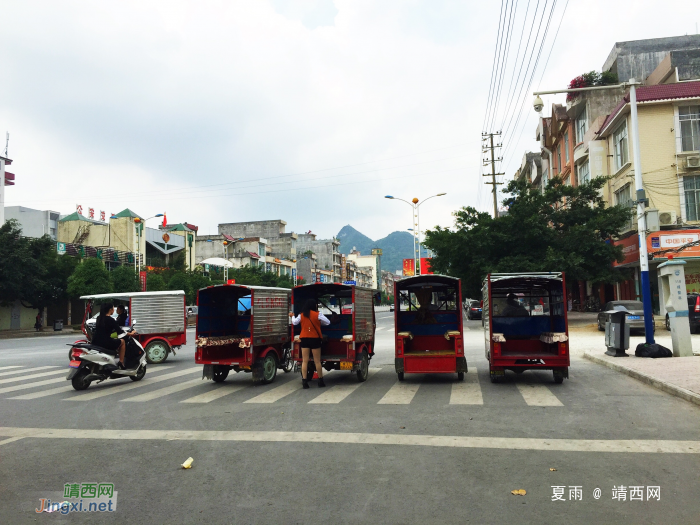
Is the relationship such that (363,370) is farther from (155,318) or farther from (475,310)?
(475,310)

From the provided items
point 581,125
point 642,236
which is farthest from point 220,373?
point 581,125

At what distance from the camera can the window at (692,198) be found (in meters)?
28.2

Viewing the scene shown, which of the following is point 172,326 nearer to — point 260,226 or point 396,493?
point 396,493

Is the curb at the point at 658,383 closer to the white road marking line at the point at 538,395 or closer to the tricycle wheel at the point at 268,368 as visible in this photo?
the white road marking line at the point at 538,395

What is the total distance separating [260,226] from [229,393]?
92865 millimetres

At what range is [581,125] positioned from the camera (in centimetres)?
3888

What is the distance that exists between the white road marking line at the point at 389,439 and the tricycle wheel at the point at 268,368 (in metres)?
4.24

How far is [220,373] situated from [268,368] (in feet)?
3.72

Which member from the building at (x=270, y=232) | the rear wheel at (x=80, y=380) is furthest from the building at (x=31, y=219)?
the rear wheel at (x=80, y=380)

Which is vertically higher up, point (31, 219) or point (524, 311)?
point (31, 219)

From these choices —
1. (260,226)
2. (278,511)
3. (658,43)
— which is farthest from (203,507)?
(260,226)

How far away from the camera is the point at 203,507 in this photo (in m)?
4.48

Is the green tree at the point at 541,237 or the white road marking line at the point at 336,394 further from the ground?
the green tree at the point at 541,237

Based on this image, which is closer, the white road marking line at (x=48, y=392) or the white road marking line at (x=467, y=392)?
the white road marking line at (x=467, y=392)
